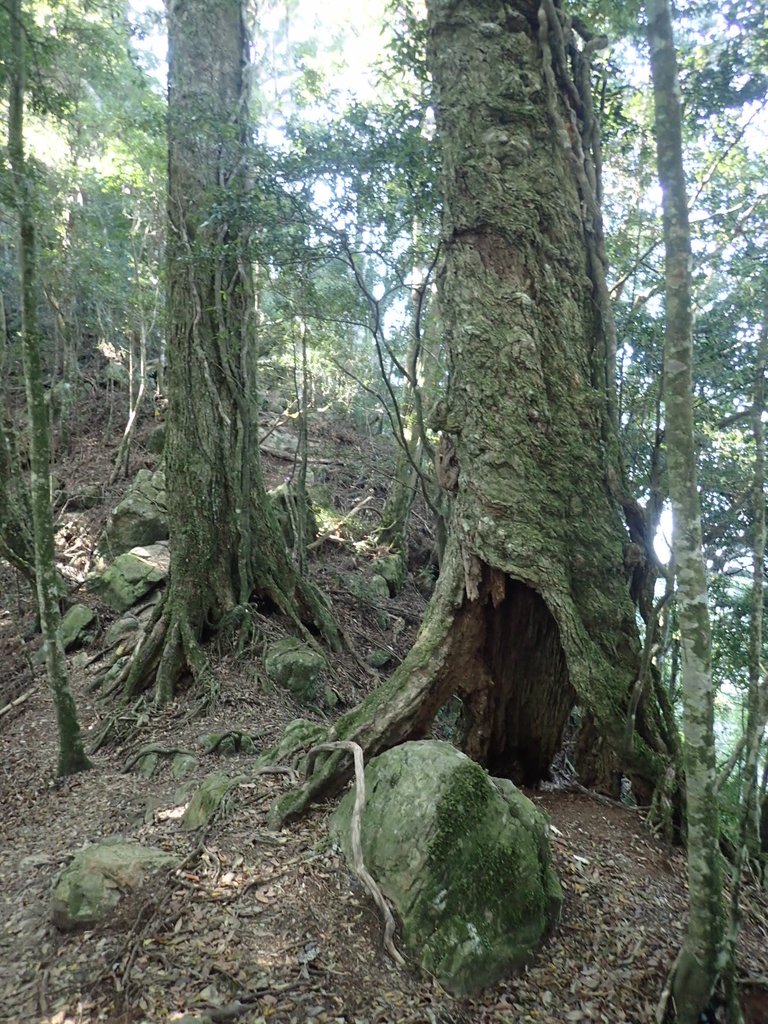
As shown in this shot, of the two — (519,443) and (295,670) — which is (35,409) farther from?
(519,443)

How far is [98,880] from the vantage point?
135 inches

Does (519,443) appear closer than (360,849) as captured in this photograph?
No

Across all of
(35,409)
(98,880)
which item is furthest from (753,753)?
(35,409)

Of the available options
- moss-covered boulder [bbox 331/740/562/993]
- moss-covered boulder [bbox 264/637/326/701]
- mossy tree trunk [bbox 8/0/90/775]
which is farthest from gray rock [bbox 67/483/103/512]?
moss-covered boulder [bbox 331/740/562/993]

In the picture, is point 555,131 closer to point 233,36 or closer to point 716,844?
point 716,844

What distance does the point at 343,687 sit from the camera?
7.70 m

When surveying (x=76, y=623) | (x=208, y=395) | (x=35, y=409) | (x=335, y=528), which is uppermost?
(x=208, y=395)

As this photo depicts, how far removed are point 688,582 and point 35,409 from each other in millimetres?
5060

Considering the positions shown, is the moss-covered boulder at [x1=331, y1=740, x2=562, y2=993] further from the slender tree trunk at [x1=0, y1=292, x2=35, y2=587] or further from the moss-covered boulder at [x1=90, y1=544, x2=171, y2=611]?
the slender tree trunk at [x1=0, y1=292, x2=35, y2=587]

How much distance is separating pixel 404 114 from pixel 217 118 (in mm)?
2310

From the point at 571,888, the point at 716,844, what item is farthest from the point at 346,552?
the point at 716,844

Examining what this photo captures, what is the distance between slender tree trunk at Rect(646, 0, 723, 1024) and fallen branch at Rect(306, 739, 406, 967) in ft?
4.00

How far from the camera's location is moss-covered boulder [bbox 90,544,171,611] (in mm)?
8992

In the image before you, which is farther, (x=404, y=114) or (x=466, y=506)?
(x=404, y=114)
